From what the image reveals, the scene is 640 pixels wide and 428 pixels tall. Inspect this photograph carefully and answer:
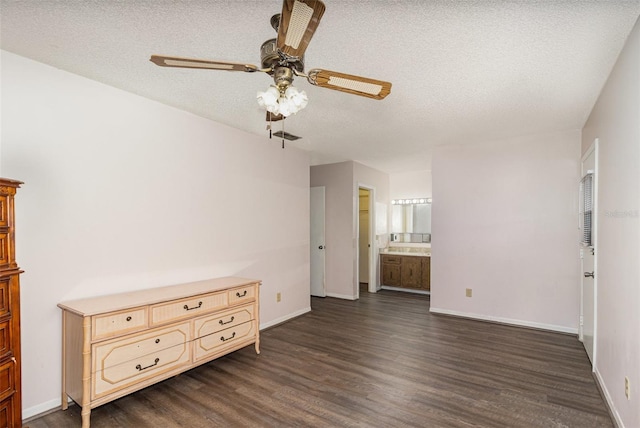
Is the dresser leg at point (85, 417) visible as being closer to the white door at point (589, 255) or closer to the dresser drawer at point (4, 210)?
the dresser drawer at point (4, 210)

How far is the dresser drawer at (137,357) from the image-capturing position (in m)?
2.19

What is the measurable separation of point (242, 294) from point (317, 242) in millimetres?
2854

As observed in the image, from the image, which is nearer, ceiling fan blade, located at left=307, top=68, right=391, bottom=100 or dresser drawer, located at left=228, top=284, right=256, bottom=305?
ceiling fan blade, located at left=307, top=68, right=391, bottom=100

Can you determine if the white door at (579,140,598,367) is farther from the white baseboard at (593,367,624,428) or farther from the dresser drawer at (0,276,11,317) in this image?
the dresser drawer at (0,276,11,317)

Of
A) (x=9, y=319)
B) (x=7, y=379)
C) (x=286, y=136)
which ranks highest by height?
(x=286, y=136)

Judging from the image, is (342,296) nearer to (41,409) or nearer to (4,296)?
(41,409)

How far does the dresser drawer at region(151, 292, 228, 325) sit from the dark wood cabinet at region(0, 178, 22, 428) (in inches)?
30.5

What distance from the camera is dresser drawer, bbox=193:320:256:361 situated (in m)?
2.82

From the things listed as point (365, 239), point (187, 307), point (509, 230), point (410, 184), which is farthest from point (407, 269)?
point (187, 307)

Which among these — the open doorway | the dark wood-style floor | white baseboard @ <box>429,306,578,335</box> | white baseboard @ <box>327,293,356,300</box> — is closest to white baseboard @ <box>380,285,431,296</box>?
the open doorway

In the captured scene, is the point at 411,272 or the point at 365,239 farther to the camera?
the point at 365,239

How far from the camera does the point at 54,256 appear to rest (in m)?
2.35

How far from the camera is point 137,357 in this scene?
2377 mm

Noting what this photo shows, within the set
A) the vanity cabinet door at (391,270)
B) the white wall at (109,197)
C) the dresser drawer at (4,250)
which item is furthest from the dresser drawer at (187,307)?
the vanity cabinet door at (391,270)
